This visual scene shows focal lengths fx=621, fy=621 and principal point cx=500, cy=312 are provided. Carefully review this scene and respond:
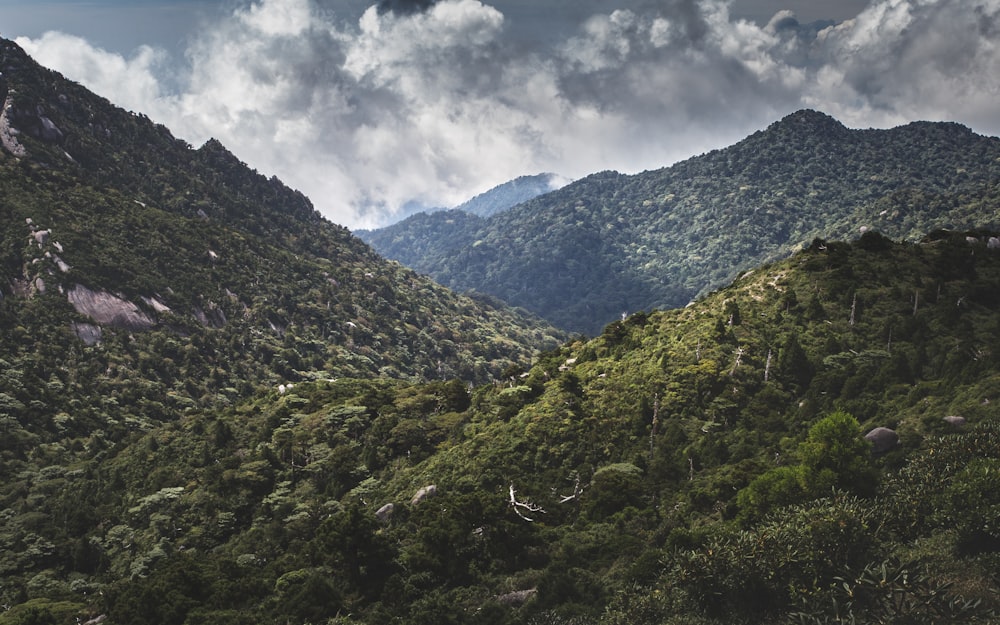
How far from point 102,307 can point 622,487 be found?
19056cm

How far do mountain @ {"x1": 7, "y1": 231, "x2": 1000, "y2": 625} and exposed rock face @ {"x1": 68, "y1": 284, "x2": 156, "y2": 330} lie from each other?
93.2 metres

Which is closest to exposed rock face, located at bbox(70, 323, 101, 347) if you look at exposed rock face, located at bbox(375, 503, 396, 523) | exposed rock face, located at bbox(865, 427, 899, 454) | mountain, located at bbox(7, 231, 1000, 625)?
mountain, located at bbox(7, 231, 1000, 625)

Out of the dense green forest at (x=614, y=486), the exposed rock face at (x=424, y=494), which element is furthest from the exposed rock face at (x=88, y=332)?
the exposed rock face at (x=424, y=494)

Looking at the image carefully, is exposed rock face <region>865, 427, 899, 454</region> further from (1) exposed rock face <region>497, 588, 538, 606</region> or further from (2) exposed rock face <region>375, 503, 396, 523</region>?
(2) exposed rock face <region>375, 503, 396, 523</region>

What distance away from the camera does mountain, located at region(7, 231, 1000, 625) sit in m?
41.4

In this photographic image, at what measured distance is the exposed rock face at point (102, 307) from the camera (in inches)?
7387

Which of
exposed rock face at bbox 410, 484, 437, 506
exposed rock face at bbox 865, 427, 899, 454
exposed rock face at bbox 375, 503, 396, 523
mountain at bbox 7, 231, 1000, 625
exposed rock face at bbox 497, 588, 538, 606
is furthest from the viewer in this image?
exposed rock face at bbox 410, 484, 437, 506

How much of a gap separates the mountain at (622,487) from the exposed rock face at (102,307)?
93230 mm

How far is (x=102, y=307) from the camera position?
193m

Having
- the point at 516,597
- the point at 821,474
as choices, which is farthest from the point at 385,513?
the point at 821,474

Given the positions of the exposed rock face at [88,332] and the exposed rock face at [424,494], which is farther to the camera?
the exposed rock face at [88,332]

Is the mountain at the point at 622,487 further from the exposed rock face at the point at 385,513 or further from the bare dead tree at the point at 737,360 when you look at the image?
the bare dead tree at the point at 737,360

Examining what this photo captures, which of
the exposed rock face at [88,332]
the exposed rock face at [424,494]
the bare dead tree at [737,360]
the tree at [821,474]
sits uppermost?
the exposed rock face at [88,332]

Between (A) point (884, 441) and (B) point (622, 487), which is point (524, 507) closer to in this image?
(B) point (622, 487)
